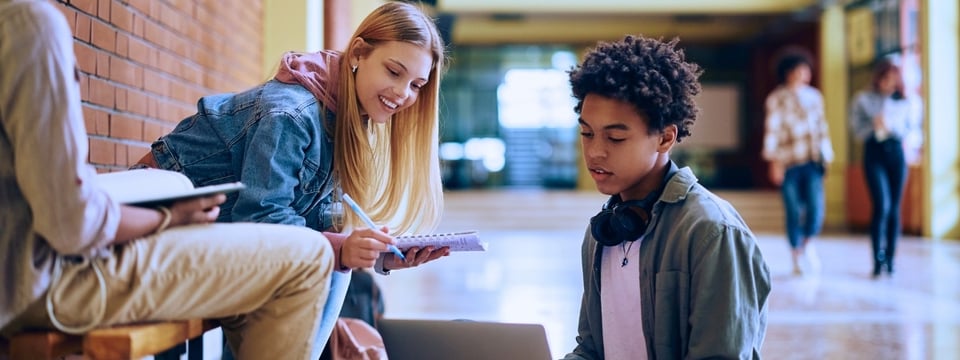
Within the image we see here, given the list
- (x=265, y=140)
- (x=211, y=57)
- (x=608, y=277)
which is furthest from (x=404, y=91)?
(x=211, y=57)

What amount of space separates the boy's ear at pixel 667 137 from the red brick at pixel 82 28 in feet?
4.13

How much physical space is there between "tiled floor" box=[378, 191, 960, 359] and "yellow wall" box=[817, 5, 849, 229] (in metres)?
2.27

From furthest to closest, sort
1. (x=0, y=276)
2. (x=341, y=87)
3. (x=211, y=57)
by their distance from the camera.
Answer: (x=211, y=57)
(x=341, y=87)
(x=0, y=276)

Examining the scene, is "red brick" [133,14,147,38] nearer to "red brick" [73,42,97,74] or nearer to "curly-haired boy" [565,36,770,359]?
"red brick" [73,42,97,74]

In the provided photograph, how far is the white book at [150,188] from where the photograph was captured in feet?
3.71

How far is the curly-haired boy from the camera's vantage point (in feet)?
4.45

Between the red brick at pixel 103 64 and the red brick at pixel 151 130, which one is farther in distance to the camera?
the red brick at pixel 151 130

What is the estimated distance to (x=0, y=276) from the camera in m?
1.03

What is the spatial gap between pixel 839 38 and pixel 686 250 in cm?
1004

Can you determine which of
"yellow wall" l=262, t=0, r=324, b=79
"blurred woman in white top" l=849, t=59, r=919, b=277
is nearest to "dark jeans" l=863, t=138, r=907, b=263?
"blurred woman in white top" l=849, t=59, r=919, b=277

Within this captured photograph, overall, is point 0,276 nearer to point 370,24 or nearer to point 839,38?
point 370,24

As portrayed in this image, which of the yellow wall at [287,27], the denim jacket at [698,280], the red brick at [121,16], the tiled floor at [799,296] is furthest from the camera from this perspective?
the yellow wall at [287,27]

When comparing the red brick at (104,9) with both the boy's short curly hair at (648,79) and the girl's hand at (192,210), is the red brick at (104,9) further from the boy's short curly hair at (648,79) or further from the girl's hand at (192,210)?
the boy's short curly hair at (648,79)

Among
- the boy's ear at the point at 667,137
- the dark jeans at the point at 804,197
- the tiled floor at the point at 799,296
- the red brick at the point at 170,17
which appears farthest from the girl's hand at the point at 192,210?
the dark jeans at the point at 804,197
